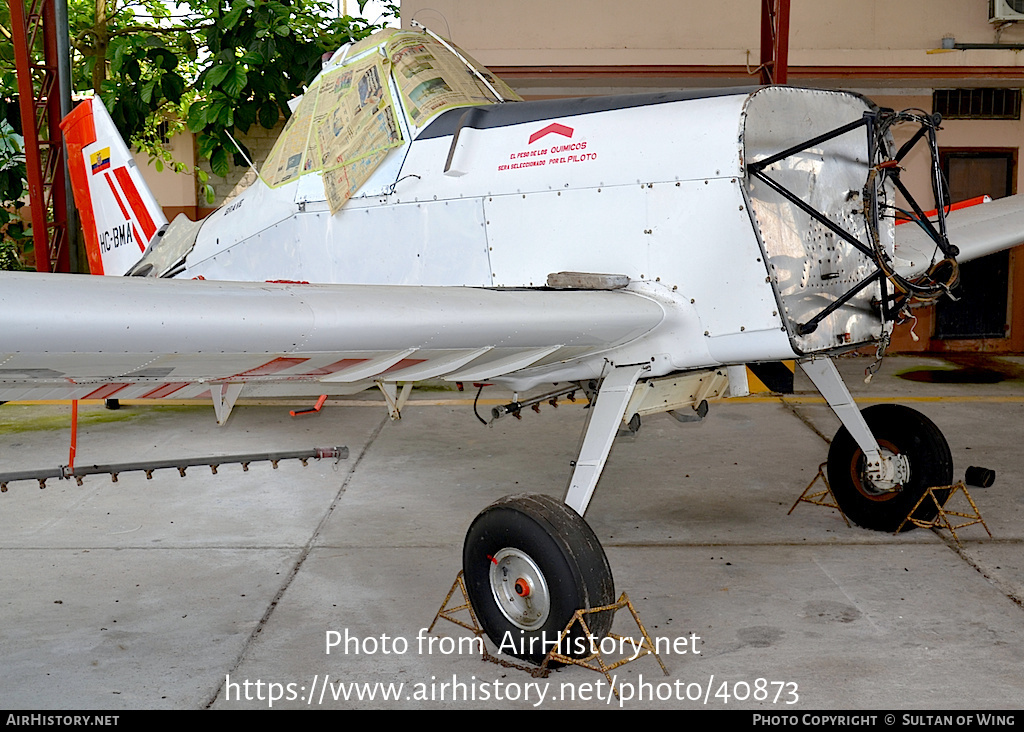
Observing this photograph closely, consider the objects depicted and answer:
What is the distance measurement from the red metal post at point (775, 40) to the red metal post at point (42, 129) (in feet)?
19.4

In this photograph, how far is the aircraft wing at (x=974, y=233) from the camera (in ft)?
16.0

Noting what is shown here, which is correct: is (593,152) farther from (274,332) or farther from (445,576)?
(445,576)

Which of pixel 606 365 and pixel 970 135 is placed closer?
pixel 606 365

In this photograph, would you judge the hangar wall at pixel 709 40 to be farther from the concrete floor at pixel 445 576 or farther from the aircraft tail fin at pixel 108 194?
the concrete floor at pixel 445 576

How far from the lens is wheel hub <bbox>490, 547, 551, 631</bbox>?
3340 mm

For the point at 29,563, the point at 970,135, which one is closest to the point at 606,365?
the point at 29,563

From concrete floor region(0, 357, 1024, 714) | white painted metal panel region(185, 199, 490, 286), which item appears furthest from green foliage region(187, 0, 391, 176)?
white painted metal panel region(185, 199, 490, 286)

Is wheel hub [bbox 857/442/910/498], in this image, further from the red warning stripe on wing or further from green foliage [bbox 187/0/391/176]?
green foliage [bbox 187/0/391/176]

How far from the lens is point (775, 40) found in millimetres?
8086

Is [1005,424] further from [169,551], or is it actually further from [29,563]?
[29,563]

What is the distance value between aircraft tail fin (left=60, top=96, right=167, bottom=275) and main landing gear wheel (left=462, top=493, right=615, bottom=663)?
407 centimetres

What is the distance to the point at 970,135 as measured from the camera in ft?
35.0

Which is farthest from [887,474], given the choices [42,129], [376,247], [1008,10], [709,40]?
[42,129]

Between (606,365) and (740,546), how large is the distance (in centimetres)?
136
